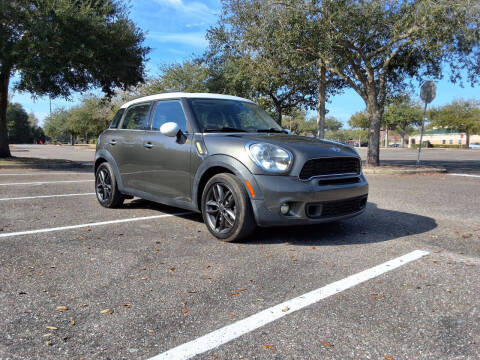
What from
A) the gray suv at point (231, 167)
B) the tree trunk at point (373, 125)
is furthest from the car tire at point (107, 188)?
the tree trunk at point (373, 125)

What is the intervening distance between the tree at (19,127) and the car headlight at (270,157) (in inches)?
4302

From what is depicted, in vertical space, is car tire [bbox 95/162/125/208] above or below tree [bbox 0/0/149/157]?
below

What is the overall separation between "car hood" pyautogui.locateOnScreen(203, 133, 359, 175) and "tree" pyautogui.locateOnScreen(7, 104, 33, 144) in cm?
10874

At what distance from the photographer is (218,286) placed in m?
3.09

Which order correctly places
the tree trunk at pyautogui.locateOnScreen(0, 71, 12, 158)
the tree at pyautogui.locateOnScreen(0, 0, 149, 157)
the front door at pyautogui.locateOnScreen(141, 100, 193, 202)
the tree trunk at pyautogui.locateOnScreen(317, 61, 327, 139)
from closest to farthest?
1. the front door at pyautogui.locateOnScreen(141, 100, 193, 202)
2. the tree at pyautogui.locateOnScreen(0, 0, 149, 157)
3. the tree trunk at pyautogui.locateOnScreen(317, 61, 327, 139)
4. the tree trunk at pyautogui.locateOnScreen(0, 71, 12, 158)

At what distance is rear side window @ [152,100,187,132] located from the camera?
5.01m

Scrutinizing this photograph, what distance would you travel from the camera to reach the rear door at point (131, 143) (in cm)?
559

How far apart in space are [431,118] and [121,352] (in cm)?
7289

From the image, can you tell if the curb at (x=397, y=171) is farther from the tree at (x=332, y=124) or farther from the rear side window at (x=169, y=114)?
the tree at (x=332, y=124)

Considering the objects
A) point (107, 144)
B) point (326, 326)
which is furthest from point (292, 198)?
point (107, 144)

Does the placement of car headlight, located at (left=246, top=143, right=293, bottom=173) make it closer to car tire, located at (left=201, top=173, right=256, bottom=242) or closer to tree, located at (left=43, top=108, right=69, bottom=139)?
car tire, located at (left=201, top=173, right=256, bottom=242)

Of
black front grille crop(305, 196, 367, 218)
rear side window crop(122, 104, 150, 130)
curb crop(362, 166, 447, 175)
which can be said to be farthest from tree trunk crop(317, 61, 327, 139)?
black front grille crop(305, 196, 367, 218)

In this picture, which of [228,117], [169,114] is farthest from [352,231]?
[169,114]

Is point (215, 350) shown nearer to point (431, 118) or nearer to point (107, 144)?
point (107, 144)
